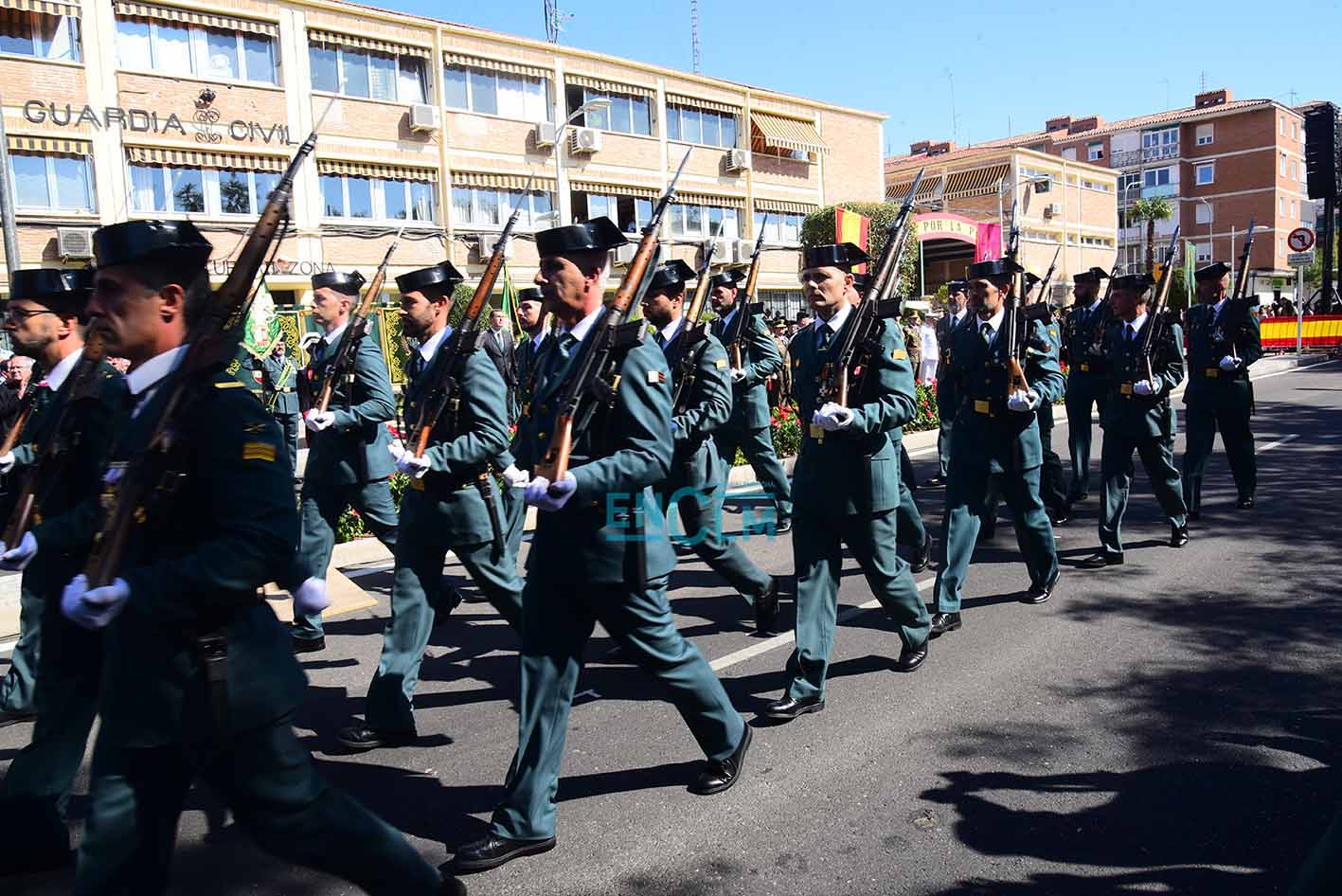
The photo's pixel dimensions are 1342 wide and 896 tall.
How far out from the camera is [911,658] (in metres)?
5.32

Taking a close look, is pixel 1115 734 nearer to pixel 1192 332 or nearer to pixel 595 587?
pixel 595 587

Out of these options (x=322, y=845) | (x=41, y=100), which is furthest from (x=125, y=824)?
(x=41, y=100)

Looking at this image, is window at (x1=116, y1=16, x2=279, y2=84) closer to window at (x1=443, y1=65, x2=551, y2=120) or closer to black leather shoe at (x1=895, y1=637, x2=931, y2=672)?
window at (x1=443, y1=65, x2=551, y2=120)

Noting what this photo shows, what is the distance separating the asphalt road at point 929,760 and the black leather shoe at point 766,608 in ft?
0.66

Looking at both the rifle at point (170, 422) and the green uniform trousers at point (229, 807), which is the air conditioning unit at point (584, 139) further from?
the green uniform trousers at point (229, 807)

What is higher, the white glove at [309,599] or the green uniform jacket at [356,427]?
the green uniform jacket at [356,427]

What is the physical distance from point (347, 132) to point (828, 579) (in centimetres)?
2667

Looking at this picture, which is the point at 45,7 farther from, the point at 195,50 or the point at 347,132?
the point at 347,132

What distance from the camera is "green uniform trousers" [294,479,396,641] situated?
5.89 m

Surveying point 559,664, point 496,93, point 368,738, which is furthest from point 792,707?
point 496,93

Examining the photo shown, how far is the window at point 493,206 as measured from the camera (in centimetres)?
3097

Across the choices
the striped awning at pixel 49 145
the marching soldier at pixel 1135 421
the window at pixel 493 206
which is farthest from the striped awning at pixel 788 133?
the marching soldier at pixel 1135 421

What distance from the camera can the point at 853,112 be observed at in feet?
143

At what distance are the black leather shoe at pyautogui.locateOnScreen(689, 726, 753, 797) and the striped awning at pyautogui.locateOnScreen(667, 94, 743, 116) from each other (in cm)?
3525
